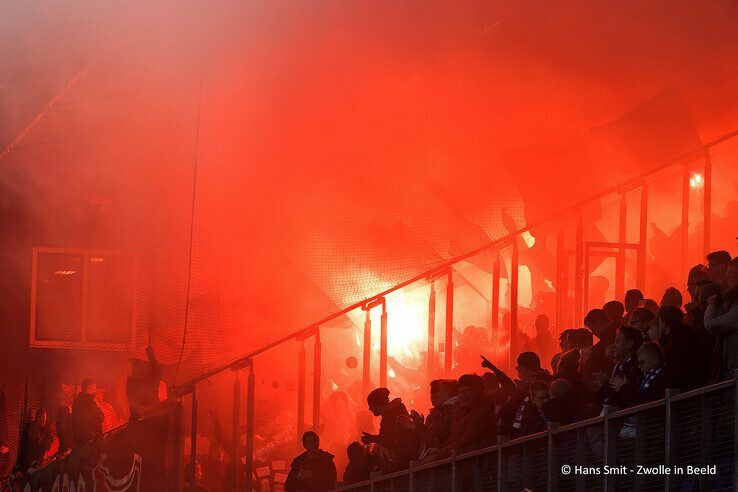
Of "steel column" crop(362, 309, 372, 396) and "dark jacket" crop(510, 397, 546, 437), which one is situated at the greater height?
"steel column" crop(362, 309, 372, 396)

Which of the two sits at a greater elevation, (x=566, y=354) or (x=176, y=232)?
(x=176, y=232)

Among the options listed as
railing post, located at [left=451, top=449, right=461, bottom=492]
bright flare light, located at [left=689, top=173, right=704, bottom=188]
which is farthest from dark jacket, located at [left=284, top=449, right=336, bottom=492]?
bright flare light, located at [left=689, top=173, right=704, bottom=188]

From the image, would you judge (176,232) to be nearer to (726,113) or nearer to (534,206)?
(534,206)

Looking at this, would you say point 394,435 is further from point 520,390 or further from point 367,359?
point 367,359

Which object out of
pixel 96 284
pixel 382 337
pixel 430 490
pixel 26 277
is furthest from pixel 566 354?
pixel 26 277

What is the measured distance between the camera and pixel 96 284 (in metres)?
9.48

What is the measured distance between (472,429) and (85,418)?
13.2 ft

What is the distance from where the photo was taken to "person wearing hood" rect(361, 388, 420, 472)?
5918 mm

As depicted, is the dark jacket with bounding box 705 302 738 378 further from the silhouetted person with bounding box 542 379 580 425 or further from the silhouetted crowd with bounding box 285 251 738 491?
the silhouetted person with bounding box 542 379 580 425

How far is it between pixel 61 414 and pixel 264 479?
2.02m

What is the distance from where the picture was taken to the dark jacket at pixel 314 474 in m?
6.40

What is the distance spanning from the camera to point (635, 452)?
4.11 metres

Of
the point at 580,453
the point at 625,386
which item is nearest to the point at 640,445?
the point at 580,453

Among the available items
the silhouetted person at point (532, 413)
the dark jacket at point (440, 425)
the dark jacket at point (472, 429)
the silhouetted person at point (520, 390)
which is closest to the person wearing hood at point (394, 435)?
the dark jacket at point (440, 425)
